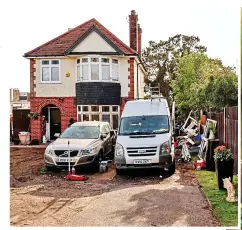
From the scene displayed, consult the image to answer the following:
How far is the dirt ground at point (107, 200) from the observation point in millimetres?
6293

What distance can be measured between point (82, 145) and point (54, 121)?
38.6 inches

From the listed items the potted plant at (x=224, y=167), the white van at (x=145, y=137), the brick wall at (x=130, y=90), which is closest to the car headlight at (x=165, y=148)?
the white van at (x=145, y=137)

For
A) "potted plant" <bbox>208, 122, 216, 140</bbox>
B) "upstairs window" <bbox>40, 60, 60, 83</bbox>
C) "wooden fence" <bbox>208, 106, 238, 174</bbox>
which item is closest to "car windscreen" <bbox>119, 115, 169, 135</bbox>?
"potted plant" <bbox>208, 122, 216, 140</bbox>

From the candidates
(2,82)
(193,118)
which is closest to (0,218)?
(2,82)

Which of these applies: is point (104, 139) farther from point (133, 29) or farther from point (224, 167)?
point (224, 167)

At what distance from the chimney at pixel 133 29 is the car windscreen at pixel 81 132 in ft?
6.48

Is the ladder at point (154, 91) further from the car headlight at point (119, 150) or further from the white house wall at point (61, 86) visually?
the white house wall at point (61, 86)

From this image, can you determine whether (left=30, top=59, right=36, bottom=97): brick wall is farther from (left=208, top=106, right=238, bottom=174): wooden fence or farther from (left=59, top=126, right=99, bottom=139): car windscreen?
(left=208, top=106, right=238, bottom=174): wooden fence

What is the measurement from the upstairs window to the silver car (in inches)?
42.7

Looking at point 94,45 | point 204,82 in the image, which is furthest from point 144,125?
point 94,45

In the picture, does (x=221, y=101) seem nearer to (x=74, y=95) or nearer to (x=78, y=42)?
(x=74, y=95)

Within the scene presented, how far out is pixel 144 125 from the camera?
9.28 m

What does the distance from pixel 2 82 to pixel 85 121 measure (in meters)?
2.60

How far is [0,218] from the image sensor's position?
6.81 m
